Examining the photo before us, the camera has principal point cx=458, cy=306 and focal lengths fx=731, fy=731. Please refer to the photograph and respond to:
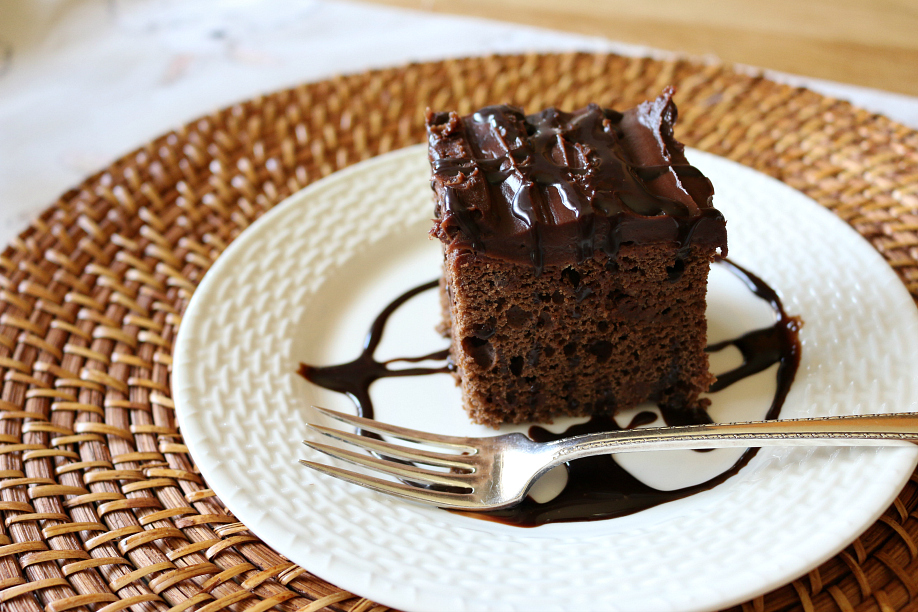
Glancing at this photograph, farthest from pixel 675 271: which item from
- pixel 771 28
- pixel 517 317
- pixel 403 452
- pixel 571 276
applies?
pixel 771 28

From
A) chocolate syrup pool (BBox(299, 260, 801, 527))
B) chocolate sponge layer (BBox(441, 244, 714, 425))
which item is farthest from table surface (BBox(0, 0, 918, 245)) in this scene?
chocolate sponge layer (BBox(441, 244, 714, 425))

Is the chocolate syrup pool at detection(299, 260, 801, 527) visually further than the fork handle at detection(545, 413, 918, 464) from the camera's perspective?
Yes

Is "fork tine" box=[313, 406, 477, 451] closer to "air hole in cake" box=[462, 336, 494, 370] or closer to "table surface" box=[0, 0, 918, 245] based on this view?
"air hole in cake" box=[462, 336, 494, 370]

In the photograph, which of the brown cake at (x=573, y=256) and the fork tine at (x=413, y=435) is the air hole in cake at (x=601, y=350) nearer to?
the brown cake at (x=573, y=256)

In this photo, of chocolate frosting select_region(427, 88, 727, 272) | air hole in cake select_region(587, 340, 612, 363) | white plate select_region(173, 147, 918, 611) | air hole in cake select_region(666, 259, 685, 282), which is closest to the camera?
white plate select_region(173, 147, 918, 611)

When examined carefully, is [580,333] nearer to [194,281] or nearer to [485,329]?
[485,329]

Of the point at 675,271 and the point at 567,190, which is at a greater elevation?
the point at 567,190
